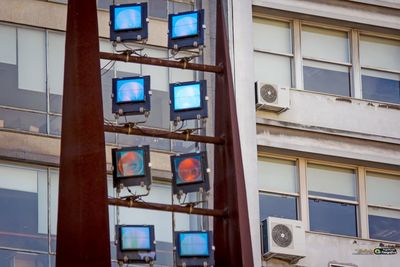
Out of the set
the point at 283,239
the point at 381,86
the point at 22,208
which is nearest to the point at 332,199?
the point at 283,239

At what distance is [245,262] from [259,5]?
896 cm

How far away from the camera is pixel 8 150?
32312mm

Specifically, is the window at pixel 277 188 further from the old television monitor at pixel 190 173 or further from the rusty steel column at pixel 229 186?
the old television monitor at pixel 190 173

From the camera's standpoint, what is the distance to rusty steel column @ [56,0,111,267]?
26875 millimetres

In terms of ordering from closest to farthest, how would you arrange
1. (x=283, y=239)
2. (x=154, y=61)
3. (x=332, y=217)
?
(x=154, y=61)
(x=283, y=239)
(x=332, y=217)

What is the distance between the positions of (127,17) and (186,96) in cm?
166

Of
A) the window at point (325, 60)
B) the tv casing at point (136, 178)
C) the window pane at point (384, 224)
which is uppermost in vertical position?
the window at point (325, 60)

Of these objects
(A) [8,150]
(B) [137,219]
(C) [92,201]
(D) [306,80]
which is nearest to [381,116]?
(D) [306,80]

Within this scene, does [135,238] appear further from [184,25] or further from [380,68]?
[380,68]

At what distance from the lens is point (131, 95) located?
28.9 metres

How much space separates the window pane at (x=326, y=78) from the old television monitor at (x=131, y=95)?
821 centimetres

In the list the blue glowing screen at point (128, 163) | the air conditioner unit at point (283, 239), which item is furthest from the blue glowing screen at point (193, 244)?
the air conditioner unit at point (283, 239)

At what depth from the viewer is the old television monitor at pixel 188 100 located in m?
29.1

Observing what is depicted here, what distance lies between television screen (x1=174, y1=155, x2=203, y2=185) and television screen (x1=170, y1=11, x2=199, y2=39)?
2213mm
